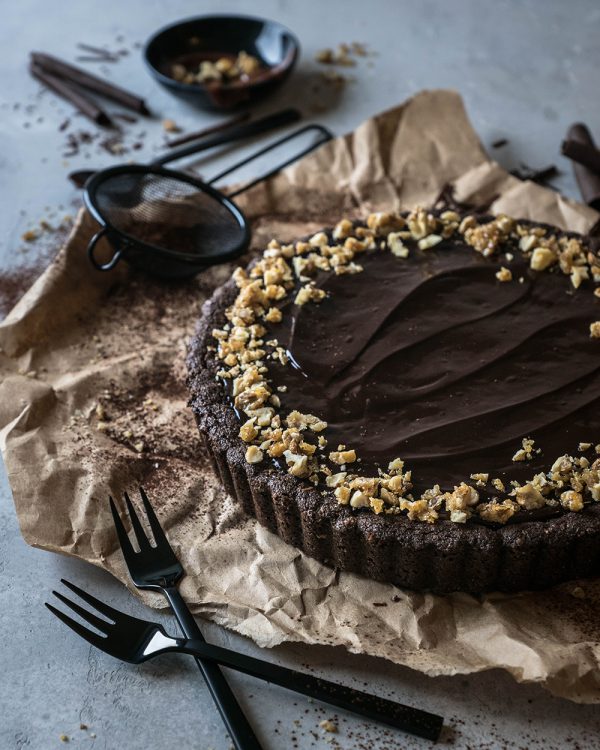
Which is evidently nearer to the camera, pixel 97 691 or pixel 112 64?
pixel 97 691

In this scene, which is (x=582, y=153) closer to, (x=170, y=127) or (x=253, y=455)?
(x=170, y=127)

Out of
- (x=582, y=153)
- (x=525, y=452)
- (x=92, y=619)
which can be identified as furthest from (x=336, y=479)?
(x=582, y=153)

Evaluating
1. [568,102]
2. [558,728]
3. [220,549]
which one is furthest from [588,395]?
[568,102]

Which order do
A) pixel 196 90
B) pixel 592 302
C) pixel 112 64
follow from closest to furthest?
pixel 592 302 → pixel 196 90 → pixel 112 64

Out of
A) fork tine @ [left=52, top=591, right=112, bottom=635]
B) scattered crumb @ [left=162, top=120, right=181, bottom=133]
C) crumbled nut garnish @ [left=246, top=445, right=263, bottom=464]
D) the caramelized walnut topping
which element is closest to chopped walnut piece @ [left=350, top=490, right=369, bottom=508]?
the caramelized walnut topping

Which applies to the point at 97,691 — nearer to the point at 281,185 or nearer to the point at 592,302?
the point at 592,302

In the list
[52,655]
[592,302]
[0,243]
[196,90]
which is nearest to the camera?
[52,655]

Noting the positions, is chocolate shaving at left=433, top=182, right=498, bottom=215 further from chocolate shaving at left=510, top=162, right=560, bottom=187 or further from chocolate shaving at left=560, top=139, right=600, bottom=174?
chocolate shaving at left=560, top=139, right=600, bottom=174
